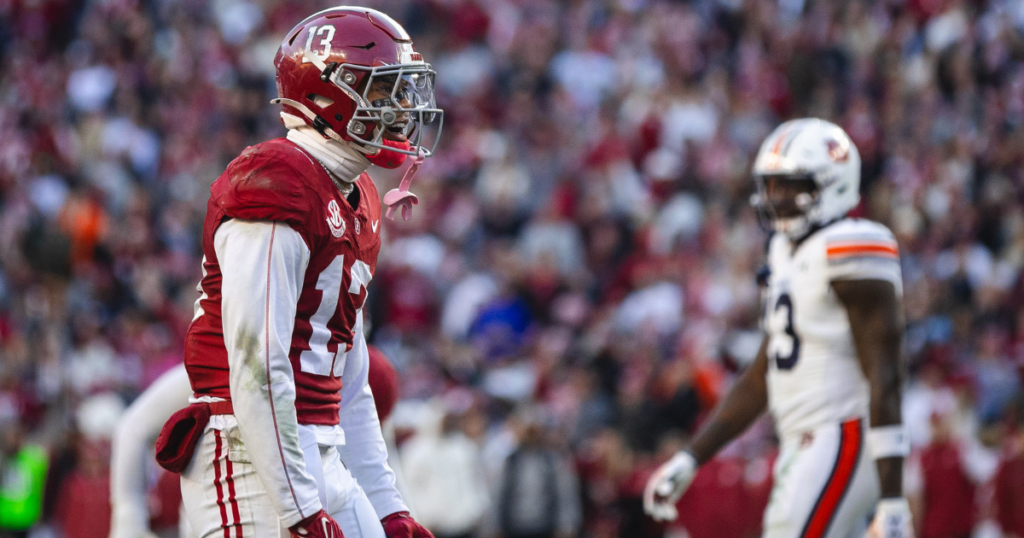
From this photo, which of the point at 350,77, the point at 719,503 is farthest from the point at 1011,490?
the point at 350,77

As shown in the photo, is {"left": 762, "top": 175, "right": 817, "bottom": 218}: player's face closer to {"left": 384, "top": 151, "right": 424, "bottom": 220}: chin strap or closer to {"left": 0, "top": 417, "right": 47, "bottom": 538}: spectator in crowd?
{"left": 384, "top": 151, "right": 424, "bottom": 220}: chin strap

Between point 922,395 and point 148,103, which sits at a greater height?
point 148,103

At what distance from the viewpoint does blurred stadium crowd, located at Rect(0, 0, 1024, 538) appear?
929 centimetres

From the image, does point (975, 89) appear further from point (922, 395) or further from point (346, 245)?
point (346, 245)

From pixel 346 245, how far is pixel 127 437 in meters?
1.60

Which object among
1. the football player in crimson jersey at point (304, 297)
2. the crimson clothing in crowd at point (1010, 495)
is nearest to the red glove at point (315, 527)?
the football player in crimson jersey at point (304, 297)

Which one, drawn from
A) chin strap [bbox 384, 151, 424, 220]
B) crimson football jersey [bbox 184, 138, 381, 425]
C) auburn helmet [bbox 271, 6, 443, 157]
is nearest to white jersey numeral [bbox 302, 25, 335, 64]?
auburn helmet [bbox 271, 6, 443, 157]

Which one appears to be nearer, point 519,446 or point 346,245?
point 346,245

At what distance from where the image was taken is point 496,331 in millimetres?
10570

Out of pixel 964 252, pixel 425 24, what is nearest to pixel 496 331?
pixel 964 252

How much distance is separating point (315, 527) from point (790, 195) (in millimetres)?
2451

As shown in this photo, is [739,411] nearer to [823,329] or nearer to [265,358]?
[823,329]

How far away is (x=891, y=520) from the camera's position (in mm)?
4066

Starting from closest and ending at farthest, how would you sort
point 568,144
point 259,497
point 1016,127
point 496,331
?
point 259,497
point 496,331
point 1016,127
point 568,144
